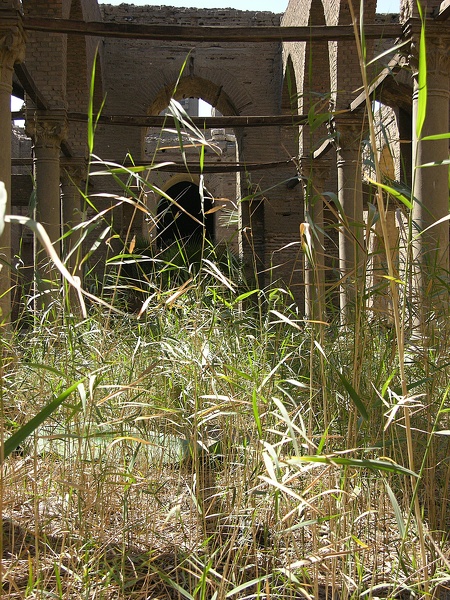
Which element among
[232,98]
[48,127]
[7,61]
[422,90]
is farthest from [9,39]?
[232,98]

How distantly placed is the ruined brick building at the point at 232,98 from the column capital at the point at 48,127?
0.01 metres

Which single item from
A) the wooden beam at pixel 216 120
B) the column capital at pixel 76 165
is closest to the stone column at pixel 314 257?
the wooden beam at pixel 216 120

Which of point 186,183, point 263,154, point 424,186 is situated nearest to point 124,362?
point 424,186

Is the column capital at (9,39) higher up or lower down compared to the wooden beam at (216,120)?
lower down

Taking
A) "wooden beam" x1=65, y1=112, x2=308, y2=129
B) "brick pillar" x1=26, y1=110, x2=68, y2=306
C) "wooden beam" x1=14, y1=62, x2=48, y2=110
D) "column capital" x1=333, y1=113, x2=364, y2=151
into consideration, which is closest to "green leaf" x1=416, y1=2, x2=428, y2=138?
"wooden beam" x1=14, y1=62, x2=48, y2=110

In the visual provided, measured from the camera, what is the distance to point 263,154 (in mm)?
16453

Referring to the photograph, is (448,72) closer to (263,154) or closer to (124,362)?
(124,362)

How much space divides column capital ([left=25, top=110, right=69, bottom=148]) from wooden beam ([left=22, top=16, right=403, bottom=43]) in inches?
76.9

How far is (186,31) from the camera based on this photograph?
8461 mm

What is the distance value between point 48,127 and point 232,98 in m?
7.55

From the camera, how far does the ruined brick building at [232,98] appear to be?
722 cm

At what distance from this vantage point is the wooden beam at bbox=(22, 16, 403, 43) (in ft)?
26.5

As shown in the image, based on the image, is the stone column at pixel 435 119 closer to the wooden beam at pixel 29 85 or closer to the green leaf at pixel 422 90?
the wooden beam at pixel 29 85

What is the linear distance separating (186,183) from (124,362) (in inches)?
914
